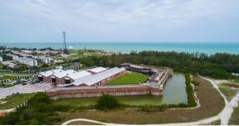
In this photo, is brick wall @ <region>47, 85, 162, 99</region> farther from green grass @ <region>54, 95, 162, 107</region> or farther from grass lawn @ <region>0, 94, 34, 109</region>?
grass lawn @ <region>0, 94, 34, 109</region>

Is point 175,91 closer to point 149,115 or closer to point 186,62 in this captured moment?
point 149,115

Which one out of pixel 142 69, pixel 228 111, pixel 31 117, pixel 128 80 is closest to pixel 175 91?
pixel 128 80

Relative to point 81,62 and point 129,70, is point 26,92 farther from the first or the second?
point 81,62

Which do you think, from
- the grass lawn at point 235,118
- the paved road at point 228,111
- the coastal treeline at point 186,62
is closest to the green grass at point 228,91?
the paved road at point 228,111

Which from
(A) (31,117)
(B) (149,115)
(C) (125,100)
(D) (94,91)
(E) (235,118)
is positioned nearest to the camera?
(A) (31,117)

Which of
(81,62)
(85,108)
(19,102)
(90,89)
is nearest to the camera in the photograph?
(85,108)

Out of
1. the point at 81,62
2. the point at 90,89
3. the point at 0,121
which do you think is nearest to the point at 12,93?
the point at 90,89

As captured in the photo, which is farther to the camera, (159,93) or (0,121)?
(159,93)

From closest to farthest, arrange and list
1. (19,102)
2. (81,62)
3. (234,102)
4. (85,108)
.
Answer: (85,108)
(234,102)
(19,102)
(81,62)

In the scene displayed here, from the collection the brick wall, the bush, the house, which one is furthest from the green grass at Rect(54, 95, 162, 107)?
the house
